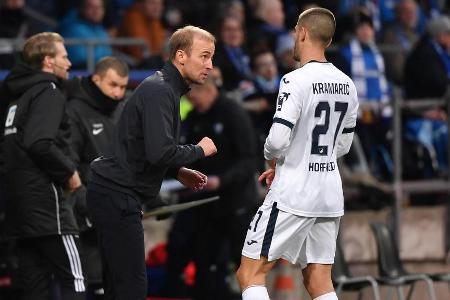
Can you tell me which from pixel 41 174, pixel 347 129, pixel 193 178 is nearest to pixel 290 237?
pixel 193 178

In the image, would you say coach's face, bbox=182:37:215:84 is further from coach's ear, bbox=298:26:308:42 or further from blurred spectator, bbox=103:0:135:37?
blurred spectator, bbox=103:0:135:37

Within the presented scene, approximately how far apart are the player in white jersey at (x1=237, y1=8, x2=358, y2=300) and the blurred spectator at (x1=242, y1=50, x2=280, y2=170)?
503 cm

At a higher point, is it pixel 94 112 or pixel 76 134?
pixel 94 112

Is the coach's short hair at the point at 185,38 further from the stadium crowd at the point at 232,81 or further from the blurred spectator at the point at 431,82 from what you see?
the blurred spectator at the point at 431,82

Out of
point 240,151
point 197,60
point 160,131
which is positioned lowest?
point 240,151

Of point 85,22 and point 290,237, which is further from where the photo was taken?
point 85,22

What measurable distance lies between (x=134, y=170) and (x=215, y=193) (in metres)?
4.34

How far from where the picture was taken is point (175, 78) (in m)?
8.80

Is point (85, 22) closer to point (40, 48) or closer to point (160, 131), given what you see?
point (40, 48)

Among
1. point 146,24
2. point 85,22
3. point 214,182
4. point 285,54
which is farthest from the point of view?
point 146,24

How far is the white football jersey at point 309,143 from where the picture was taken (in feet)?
29.2

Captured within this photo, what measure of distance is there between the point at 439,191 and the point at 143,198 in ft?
24.1

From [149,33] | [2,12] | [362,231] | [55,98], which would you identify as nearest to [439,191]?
[362,231]

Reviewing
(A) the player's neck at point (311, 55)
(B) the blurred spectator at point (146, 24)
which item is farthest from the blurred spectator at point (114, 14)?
(A) the player's neck at point (311, 55)
